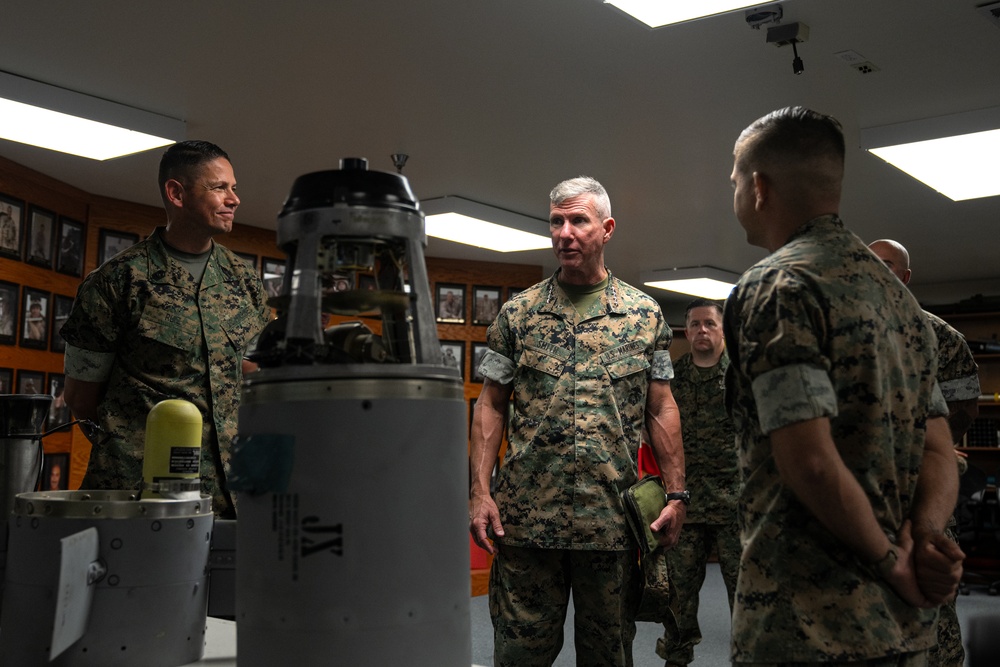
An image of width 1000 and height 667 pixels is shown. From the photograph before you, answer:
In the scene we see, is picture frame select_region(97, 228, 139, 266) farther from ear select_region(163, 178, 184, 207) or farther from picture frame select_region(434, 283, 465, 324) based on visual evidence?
ear select_region(163, 178, 184, 207)

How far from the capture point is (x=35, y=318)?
20.3 ft

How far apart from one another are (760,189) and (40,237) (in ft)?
19.3

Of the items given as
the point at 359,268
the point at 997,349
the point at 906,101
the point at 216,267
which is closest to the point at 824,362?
the point at 359,268

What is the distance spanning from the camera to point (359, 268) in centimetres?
109

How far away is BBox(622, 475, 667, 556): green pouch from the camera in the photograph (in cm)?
263

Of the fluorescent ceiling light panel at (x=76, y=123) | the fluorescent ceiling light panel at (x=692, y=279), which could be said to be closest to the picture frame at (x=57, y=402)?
the fluorescent ceiling light panel at (x=76, y=123)

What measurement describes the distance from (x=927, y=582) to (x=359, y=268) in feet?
3.32

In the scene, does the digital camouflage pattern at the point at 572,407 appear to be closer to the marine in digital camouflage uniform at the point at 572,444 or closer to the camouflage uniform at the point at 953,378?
the marine in digital camouflage uniform at the point at 572,444

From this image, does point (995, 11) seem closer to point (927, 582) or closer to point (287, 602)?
point (927, 582)

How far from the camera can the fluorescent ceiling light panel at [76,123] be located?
4414 mm

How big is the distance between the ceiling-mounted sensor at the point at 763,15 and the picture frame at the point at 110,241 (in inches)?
192

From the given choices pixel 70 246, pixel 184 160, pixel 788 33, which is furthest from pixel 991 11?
pixel 70 246

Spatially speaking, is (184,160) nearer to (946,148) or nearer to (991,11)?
(991,11)

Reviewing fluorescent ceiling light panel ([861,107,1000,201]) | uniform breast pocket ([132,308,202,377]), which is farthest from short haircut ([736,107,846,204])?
fluorescent ceiling light panel ([861,107,1000,201])
